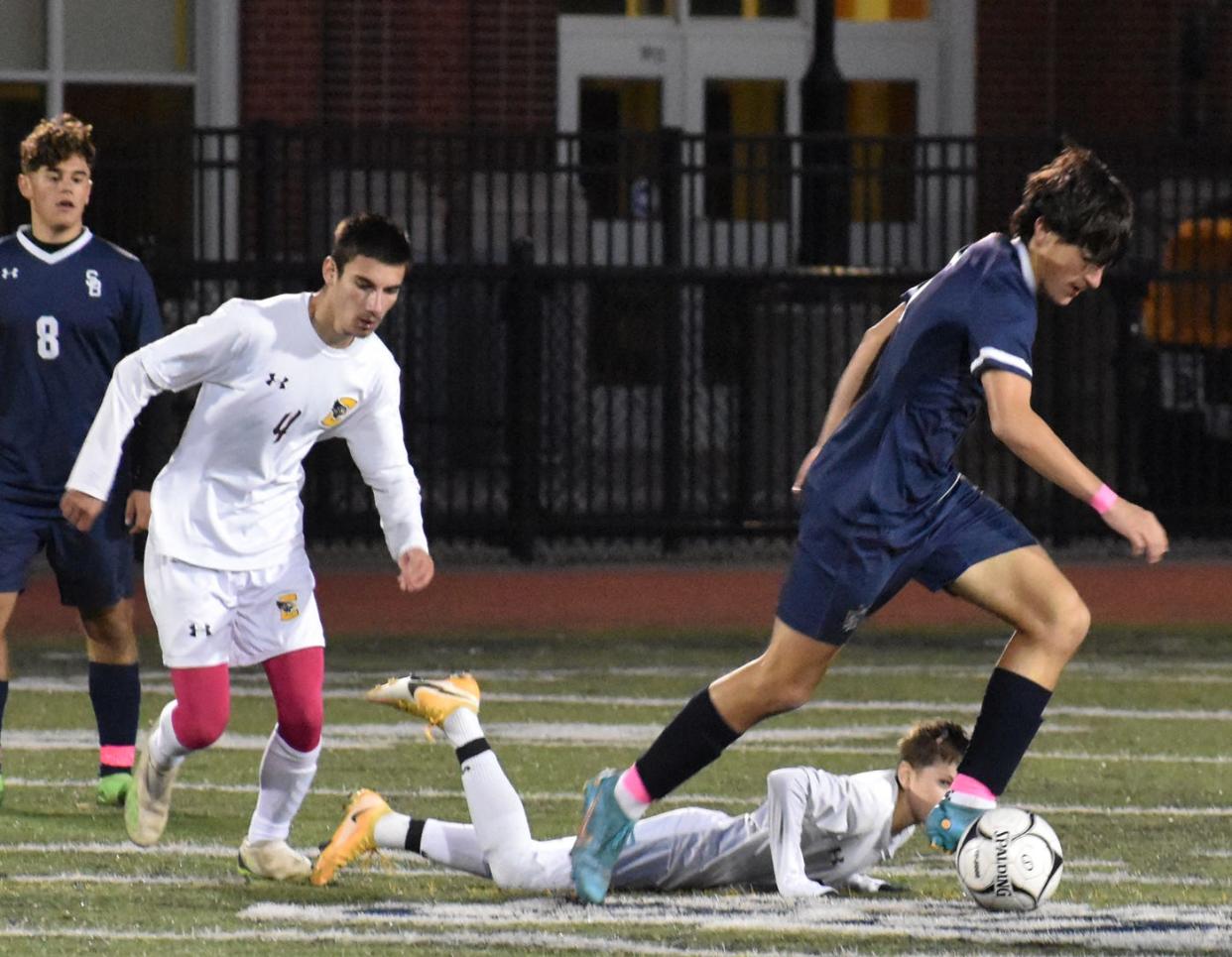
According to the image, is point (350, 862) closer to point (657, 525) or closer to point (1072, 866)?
point (1072, 866)

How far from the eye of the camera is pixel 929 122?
2412cm

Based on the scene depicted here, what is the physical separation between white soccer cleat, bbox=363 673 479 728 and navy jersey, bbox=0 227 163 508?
1.92m

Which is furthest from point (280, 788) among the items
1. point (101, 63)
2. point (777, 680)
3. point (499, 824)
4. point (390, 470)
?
point (101, 63)

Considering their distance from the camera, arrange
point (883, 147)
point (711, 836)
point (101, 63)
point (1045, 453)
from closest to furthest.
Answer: point (1045, 453)
point (711, 836)
point (883, 147)
point (101, 63)

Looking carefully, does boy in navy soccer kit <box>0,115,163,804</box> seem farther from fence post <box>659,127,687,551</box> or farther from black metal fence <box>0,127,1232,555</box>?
fence post <box>659,127,687,551</box>

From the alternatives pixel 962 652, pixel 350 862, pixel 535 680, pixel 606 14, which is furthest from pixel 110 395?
pixel 606 14

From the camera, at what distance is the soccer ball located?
6.94m

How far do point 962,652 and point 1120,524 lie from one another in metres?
6.70

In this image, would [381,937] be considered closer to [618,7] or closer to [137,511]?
[137,511]

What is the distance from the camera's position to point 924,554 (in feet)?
23.8

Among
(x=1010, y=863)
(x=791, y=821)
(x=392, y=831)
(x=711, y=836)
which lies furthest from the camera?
(x=392, y=831)

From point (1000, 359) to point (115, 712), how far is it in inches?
138

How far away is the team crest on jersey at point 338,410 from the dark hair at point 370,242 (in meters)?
0.39

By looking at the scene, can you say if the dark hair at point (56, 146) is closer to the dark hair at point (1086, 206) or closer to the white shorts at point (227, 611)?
the white shorts at point (227, 611)
